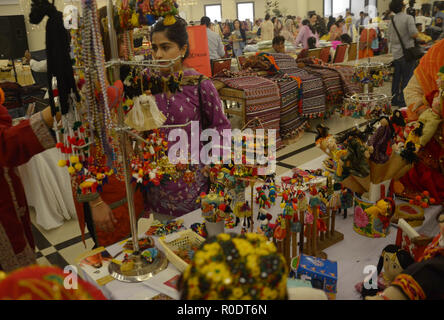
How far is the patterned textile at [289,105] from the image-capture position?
16.5 feet

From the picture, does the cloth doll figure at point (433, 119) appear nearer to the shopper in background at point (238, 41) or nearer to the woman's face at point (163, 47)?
the woman's face at point (163, 47)

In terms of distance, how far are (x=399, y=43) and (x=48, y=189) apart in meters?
5.45

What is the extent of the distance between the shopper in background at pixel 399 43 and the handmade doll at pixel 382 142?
449cm

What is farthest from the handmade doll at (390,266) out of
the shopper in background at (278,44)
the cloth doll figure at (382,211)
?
the shopper in background at (278,44)

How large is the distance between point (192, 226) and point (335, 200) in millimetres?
647

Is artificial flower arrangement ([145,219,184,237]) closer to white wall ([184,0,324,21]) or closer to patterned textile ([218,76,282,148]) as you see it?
patterned textile ([218,76,282,148])

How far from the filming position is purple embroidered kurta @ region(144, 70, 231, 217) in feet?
6.01

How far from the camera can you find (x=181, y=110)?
1836 mm

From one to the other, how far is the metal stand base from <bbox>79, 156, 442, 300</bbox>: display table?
2cm

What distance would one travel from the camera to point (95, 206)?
143 cm

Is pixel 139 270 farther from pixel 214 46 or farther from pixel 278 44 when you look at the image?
pixel 214 46

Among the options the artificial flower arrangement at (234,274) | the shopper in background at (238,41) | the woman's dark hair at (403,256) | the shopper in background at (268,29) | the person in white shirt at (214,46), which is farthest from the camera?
the shopper in background at (268,29)

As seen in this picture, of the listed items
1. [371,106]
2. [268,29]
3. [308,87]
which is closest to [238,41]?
[268,29]
